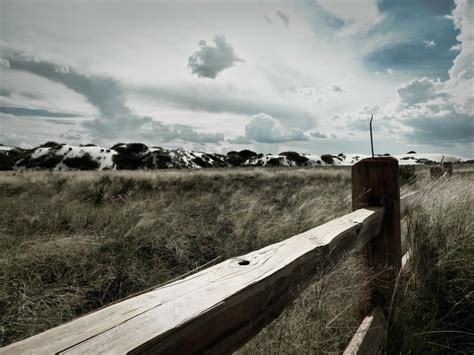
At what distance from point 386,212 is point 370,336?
849 mm

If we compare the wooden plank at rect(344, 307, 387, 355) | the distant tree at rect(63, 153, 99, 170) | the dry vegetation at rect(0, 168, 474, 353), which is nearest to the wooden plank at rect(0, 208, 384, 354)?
the dry vegetation at rect(0, 168, 474, 353)

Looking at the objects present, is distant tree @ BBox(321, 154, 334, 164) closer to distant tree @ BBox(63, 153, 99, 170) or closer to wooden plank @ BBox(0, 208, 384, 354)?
distant tree @ BBox(63, 153, 99, 170)

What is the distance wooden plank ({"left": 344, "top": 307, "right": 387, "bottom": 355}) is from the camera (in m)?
1.46

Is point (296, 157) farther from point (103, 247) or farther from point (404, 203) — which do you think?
point (404, 203)

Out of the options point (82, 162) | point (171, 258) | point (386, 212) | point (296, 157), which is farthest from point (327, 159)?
point (386, 212)

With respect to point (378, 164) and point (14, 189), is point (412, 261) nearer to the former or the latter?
point (378, 164)

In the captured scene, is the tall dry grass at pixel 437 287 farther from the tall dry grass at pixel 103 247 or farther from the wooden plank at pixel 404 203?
the tall dry grass at pixel 103 247

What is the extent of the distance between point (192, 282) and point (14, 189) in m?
14.8

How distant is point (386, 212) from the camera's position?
1.99 m

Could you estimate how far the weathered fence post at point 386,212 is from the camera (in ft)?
6.31

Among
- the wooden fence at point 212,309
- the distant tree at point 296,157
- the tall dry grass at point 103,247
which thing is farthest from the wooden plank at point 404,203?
the distant tree at point 296,157

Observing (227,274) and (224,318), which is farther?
(227,274)

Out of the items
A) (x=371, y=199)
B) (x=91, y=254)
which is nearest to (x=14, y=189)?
(x=91, y=254)

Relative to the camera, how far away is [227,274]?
0.80 metres
